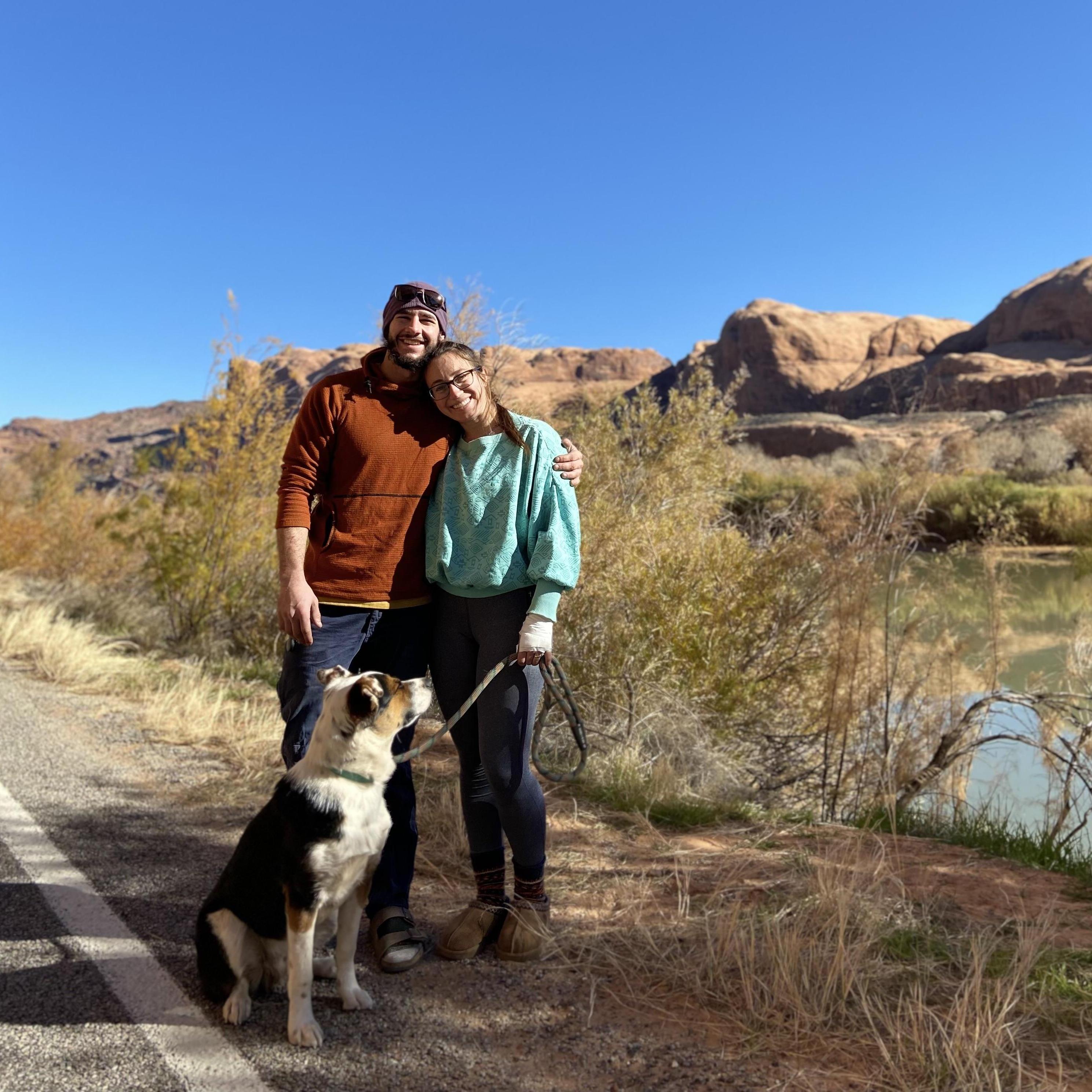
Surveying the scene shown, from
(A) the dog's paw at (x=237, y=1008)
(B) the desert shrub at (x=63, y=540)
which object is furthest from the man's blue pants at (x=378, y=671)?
(B) the desert shrub at (x=63, y=540)

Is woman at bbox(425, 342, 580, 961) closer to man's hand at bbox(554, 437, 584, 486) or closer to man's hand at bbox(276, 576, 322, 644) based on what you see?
man's hand at bbox(554, 437, 584, 486)

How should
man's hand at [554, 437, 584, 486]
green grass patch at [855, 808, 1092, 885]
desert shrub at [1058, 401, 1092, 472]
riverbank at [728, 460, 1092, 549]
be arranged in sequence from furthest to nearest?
desert shrub at [1058, 401, 1092, 472] < riverbank at [728, 460, 1092, 549] < green grass patch at [855, 808, 1092, 885] < man's hand at [554, 437, 584, 486]

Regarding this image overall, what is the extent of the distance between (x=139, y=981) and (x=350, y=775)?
1026mm

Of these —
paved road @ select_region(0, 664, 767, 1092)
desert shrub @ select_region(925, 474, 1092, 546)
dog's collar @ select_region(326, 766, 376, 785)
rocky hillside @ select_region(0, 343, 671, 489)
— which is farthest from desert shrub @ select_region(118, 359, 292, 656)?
desert shrub @ select_region(925, 474, 1092, 546)

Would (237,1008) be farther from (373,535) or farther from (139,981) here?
(373,535)

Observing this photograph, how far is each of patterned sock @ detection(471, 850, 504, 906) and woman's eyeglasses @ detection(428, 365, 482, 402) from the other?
162cm

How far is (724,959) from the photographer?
111 inches

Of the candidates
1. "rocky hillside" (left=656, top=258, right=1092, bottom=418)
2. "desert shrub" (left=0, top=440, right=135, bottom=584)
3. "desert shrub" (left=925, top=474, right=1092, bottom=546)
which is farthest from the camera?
"rocky hillside" (left=656, top=258, right=1092, bottom=418)

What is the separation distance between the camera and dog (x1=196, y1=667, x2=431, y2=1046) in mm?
2469

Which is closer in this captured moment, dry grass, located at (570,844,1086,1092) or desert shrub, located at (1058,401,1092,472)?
dry grass, located at (570,844,1086,1092)

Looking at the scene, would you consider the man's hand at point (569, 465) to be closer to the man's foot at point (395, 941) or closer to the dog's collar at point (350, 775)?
the dog's collar at point (350, 775)

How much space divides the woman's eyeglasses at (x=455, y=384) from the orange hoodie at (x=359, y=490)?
0.60 ft

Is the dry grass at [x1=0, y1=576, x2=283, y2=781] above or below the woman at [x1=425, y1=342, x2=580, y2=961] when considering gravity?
below

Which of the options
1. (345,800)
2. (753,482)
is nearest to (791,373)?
(753,482)
